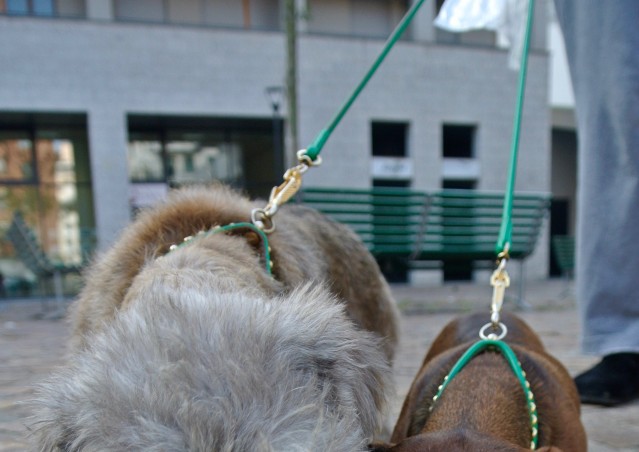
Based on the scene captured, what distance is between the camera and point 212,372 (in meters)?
1.04

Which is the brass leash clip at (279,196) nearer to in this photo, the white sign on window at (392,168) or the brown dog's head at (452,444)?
the brown dog's head at (452,444)

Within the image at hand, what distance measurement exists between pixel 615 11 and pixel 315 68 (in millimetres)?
14066

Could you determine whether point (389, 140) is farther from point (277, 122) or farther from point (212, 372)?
point (212, 372)

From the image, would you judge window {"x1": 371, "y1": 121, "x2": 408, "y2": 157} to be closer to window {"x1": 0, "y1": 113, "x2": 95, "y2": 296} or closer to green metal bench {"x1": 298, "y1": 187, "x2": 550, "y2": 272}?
window {"x1": 0, "y1": 113, "x2": 95, "y2": 296}

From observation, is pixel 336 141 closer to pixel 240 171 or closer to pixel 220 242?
pixel 240 171

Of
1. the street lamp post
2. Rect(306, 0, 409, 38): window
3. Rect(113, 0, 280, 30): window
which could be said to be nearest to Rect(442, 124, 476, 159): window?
Rect(306, 0, 409, 38): window

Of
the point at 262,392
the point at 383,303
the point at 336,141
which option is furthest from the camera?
the point at 336,141

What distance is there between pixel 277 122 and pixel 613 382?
38.5ft

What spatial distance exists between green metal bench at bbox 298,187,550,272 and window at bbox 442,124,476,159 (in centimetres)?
1034

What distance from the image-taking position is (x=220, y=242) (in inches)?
75.4

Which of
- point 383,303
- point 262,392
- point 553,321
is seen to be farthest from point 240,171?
point 262,392

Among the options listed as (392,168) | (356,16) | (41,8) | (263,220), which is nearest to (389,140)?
(392,168)

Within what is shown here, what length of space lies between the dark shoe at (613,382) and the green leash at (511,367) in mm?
1011

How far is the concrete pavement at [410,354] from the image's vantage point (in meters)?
2.50
